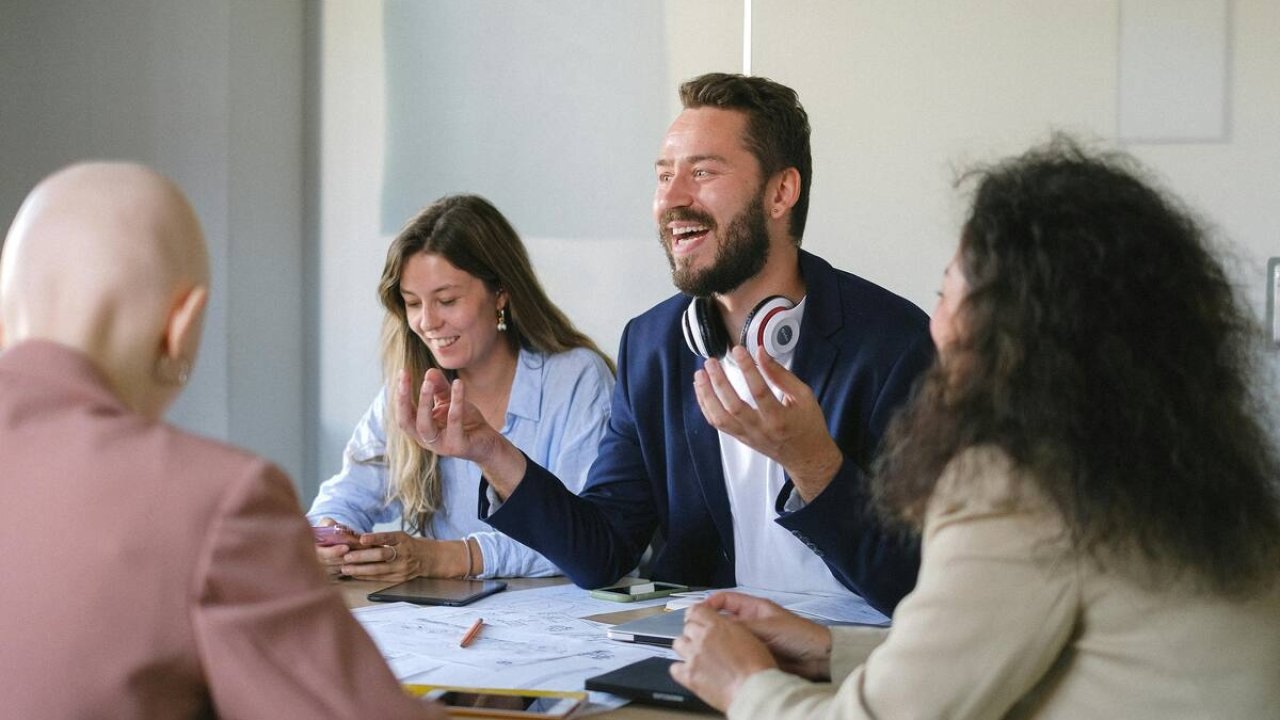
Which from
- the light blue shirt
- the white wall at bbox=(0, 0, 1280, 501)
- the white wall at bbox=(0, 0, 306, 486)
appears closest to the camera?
the light blue shirt

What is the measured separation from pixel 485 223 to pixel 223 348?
1.22 metres

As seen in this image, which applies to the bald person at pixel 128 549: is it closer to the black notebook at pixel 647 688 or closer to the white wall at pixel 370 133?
the black notebook at pixel 647 688

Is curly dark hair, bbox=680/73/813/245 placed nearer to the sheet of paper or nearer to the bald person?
the sheet of paper

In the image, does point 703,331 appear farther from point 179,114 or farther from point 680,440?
point 179,114

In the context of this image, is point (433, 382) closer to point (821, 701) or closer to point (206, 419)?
point (821, 701)

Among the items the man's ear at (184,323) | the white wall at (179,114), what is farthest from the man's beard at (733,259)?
the white wall at (179,114)

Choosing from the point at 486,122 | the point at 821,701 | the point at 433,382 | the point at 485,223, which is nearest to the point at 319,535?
the point at 433,382

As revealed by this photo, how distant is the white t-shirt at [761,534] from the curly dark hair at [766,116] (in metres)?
0.33

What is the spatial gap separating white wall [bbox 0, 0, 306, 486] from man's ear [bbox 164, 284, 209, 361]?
2693 mm

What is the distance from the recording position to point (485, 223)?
9.39 feet

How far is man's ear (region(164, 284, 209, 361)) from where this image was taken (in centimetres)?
101

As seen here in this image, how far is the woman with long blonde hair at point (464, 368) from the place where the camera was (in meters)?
2.68

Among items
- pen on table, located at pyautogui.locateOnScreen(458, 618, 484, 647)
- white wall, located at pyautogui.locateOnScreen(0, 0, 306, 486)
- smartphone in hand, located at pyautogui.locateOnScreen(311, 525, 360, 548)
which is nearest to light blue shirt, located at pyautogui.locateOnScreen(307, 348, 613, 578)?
smartphone in hand, located at pyautogui.locateOnScreen(311, 525, 360, 548)

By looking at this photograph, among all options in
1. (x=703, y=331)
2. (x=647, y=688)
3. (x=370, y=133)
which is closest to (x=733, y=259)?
(x=703, y=331)
